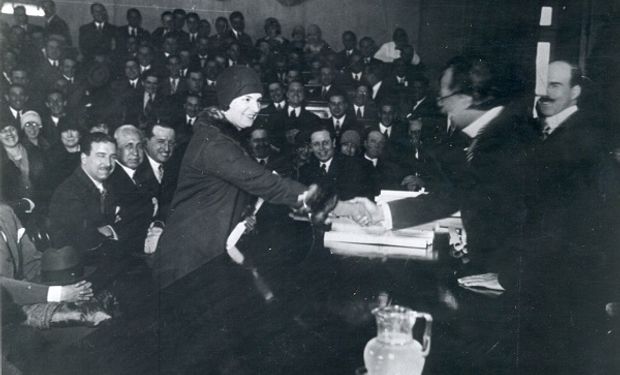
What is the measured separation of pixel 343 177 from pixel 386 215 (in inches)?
71.1

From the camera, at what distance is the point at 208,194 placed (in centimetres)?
201

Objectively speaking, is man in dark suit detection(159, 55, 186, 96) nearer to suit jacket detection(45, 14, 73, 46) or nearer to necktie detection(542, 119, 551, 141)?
suit jacket detection(45, 14, 73, 46)

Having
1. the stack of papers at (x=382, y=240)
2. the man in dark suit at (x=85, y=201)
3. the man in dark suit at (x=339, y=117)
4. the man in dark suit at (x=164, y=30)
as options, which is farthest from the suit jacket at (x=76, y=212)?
the man in dark suit at (x=164, y=30)

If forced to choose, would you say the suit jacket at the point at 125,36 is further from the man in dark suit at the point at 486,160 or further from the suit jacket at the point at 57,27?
the man in dark suit at the point at 486,160

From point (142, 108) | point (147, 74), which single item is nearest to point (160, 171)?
point (142, 108)

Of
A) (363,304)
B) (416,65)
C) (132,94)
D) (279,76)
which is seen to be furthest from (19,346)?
(416,65)

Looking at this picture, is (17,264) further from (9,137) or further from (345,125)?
(345,125)

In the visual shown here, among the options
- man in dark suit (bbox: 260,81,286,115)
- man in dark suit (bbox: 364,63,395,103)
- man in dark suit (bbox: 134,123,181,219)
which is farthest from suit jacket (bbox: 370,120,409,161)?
man in dark suit (bbox: 134,123,181,219)

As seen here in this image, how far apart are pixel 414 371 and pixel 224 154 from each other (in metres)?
1.16

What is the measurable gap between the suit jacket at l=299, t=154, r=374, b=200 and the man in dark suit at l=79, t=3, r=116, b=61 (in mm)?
2491

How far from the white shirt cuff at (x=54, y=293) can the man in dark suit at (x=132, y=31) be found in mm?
3918

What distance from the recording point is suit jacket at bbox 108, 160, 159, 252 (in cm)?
330

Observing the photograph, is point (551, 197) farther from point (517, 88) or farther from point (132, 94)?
point (132, 94)

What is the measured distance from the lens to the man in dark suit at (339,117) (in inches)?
187
